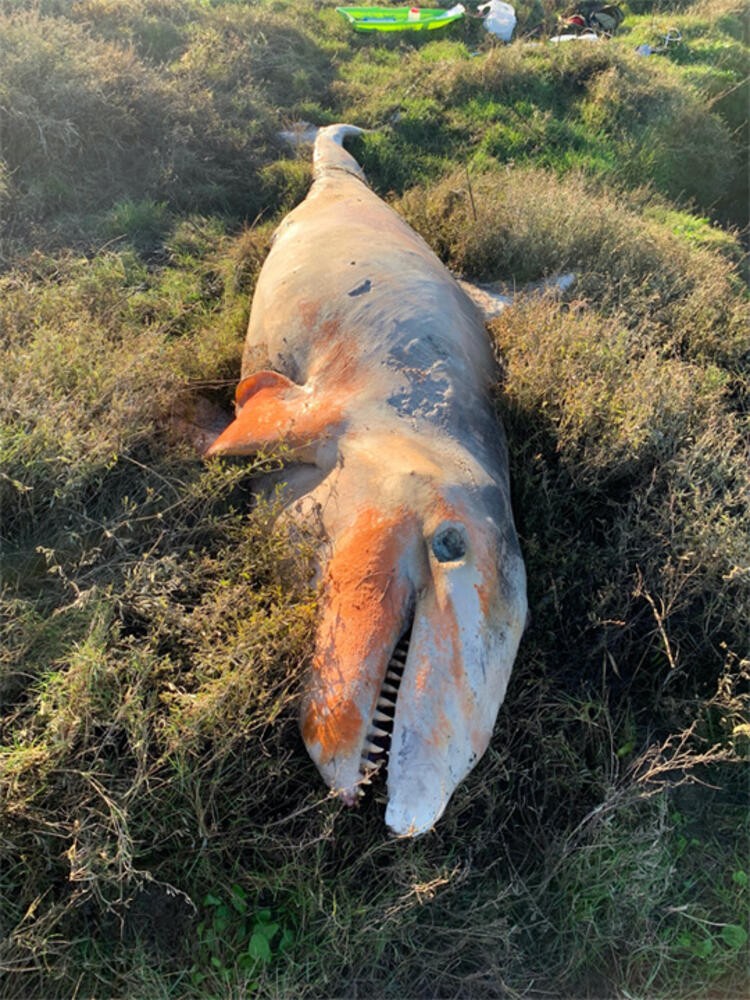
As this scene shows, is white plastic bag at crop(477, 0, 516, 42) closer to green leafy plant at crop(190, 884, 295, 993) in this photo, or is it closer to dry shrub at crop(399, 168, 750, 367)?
dry shrub at crop(399, 168, 750, 367)

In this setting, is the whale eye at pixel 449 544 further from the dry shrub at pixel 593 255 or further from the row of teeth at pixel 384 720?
the dry shrub at pixel 593 255

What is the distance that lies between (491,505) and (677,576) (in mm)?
1083

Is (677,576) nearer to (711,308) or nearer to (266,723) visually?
(266,723)

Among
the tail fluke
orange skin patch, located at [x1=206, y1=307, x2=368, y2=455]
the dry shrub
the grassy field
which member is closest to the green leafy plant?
the grassy field

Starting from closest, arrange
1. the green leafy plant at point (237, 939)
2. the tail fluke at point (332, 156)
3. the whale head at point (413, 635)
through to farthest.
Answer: the green leafy plant at point (237, 939) → the whale head at point (413, 635) → the tail fluke at point (332, 156)

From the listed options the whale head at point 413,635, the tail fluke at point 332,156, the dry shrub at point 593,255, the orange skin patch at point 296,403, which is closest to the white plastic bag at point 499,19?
the tail fluke at point 332,156

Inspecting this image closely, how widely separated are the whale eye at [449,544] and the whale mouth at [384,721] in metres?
0.30

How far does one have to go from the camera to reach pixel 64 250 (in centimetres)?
566

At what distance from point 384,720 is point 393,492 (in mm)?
1008

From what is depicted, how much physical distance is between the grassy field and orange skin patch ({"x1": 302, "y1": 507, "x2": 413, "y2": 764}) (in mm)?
141

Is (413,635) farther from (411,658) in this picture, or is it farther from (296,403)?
(296,403)

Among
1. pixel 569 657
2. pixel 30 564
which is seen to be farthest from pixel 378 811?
pixel 30 564

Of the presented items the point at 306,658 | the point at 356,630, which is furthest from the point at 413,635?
the point at 306,658

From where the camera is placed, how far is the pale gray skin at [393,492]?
2766mm
